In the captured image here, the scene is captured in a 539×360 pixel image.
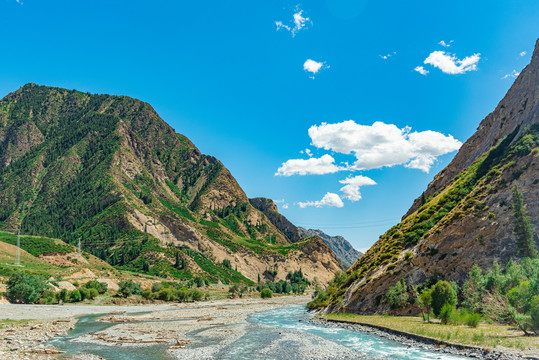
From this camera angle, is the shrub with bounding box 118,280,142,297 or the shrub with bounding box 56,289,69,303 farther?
the shrub with bounding box 118,280,142,297

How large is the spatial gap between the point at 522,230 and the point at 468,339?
32716 mm

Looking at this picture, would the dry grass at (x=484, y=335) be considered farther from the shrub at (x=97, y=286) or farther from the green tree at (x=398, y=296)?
the shrub at (x=97, y=286)

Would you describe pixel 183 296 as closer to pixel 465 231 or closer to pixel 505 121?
pixel 465 231

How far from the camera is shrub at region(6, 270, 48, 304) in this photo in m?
84.8

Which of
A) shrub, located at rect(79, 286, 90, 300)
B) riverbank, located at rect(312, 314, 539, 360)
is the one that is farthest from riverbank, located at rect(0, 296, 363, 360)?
shrub, located at rect(79, 286, 90, 300)

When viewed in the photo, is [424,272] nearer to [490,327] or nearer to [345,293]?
[345,293]

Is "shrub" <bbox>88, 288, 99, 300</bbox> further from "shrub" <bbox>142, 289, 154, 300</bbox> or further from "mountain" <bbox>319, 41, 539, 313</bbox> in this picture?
"mountain" <bbox>319, 41, 539, 313</bbox>

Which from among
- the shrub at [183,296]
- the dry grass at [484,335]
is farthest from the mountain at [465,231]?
the shrub at [183,296]

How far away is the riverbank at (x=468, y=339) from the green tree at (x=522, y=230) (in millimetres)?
21504

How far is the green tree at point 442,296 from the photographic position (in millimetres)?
43938

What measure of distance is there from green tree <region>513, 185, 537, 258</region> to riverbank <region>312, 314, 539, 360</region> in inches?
847

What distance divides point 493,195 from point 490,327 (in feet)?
113

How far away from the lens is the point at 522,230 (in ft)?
179

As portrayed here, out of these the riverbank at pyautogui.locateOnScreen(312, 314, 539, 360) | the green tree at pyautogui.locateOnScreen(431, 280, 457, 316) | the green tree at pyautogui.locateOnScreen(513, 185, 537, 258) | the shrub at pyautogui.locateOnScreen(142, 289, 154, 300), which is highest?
the green tree at pyautogui.locateOnScreen(513, 185, 537, 258)
